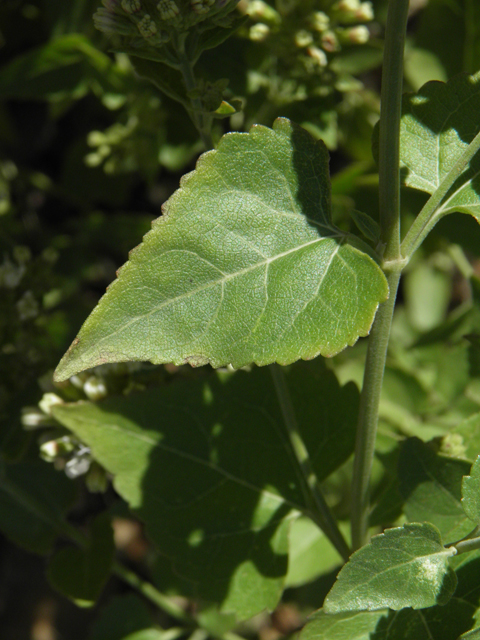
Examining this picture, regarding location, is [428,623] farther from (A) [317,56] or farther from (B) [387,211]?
(A) [317,56]

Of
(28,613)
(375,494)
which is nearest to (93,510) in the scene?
(28,613)

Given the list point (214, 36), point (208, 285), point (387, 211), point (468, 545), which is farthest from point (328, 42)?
point (468, 545)

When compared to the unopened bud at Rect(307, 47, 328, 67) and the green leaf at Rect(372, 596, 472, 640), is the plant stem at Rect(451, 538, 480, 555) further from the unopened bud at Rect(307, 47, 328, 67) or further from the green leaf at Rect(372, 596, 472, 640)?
the unopened bud at Rect(307, 47, 328, 67)

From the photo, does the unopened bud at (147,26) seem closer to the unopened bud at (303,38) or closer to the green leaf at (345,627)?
the unopened bud at (303,38)

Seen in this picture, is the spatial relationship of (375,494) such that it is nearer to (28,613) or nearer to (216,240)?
(216,240)

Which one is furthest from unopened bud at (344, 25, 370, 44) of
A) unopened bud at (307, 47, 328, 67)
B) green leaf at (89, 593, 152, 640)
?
green leaf at (89, 593, 152, 640)

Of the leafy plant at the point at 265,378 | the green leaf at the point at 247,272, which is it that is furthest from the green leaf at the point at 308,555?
the green leaf at the point at 247,272

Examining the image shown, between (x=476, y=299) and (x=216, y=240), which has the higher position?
(x=216, y=240)
